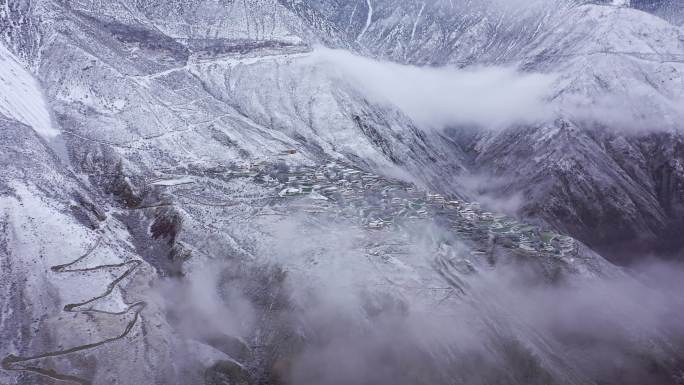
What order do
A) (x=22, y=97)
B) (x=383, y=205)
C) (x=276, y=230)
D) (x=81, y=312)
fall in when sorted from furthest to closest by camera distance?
1. (x=22, y=97)
2. (x=383, y=205)
3. (x=276, y=230)
4. (x=81, y=312)

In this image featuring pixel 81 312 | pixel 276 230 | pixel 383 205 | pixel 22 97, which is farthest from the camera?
pixel 22 97

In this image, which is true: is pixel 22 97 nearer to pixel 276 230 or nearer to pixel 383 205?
pixel 276 230

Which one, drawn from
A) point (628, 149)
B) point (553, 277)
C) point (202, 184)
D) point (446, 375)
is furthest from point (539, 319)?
point (628, 149)

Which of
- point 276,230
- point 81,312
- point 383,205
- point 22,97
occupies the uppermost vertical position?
point 22,97

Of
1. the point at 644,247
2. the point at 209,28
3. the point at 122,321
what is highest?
the point at 209,28

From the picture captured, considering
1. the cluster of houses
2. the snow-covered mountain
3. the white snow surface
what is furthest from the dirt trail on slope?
→ the white snow surface

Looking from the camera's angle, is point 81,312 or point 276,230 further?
point 276,230

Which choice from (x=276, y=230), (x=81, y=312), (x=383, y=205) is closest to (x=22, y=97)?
(x=276, y=230)

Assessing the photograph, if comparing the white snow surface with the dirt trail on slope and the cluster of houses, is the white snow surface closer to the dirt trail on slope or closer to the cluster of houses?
the dirt trail on slope

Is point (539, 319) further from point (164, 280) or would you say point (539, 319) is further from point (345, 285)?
point (164, 280)
